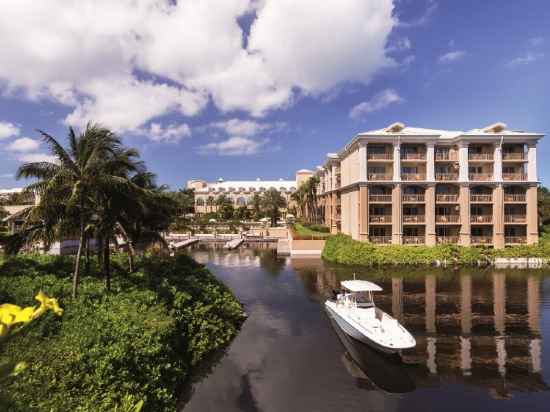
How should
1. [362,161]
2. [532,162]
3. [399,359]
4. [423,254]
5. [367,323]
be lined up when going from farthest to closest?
[362,161]
[532,162]
[423,254]
[367,323]
[399,359]

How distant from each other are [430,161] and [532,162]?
13.2 meters

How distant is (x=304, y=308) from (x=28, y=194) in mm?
17495

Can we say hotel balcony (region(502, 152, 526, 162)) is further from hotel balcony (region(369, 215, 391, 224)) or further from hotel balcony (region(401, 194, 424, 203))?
hotel balcony (region(369, 215, 391, 224))

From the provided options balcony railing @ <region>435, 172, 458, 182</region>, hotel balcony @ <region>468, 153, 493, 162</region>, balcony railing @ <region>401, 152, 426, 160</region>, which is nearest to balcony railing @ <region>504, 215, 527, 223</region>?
hotel balcony @ <region>468, 153, 493, 162</region>

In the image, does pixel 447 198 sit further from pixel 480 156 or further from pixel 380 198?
pixel 380 198

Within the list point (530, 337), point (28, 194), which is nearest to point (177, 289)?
point (28, 194)

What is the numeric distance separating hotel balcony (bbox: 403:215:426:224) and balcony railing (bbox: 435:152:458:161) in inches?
326

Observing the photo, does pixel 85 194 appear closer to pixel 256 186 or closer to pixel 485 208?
pixel 485 208

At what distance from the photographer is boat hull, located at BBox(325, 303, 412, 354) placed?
572 inches

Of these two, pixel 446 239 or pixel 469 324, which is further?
pixel 446 239

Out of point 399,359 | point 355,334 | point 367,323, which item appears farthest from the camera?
point 367,323

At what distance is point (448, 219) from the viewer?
43.1 metres

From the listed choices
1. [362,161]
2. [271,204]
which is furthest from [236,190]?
[362,161]

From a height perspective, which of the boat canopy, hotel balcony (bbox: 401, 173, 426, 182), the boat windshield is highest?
hotel balcony (bbox: 401, 173, 426, 182)
